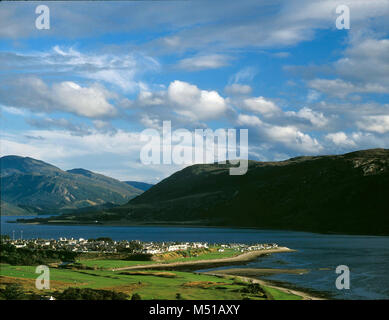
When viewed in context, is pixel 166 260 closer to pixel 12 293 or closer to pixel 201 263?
pixel 201 263

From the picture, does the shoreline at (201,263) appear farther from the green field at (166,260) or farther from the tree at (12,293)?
the tree at (12,293)

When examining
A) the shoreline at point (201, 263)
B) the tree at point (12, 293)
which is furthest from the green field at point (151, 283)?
the shoreline at point (201, 263)

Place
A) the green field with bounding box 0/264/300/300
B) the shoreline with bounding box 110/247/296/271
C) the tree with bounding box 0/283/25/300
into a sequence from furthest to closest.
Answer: the shoreline with bounding box 110/247/296/271 < the green field with bounding box 0/264/300/300 < the tree with bounding box 0/283/25/300

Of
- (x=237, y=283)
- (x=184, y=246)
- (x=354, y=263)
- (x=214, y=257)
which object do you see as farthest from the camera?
(x=184, y=246)

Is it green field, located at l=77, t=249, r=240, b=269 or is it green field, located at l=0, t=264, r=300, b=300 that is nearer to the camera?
green field, located at l=0, t=264, r=300, b=300

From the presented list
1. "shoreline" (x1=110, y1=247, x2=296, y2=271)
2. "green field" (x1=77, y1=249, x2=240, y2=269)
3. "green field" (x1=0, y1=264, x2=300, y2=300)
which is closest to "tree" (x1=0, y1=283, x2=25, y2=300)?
"green field" (x1=0, y1=264, x2=300, y2=300)

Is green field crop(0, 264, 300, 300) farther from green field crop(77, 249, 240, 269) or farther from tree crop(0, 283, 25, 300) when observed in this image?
green field crop(77, 249, 240, 269)
